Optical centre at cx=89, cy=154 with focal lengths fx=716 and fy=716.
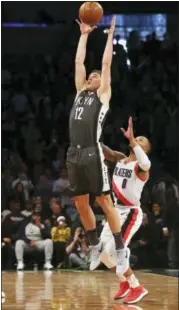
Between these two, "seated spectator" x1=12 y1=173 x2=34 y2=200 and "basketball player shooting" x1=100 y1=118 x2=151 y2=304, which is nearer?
"basketball player shooting" x1=100 y1=118 x2=151 y2=304

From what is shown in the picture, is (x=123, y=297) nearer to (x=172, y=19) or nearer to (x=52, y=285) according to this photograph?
(x=52, y=285)

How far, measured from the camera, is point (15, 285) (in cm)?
764

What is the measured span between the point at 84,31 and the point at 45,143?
4.99m

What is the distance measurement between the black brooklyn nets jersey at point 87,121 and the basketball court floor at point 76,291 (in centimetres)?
135

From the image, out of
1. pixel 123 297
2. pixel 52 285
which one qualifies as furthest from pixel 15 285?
pixel 123 297

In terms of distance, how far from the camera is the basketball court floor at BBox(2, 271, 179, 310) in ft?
19.0

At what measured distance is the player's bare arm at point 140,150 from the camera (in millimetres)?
5902

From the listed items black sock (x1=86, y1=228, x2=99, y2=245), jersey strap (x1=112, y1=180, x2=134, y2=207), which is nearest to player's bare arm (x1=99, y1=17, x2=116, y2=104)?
jersey strap (x1=112, y1=180, x2=134, y2=207)

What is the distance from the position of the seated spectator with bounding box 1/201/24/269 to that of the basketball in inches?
184

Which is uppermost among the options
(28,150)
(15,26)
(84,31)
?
(15,26)

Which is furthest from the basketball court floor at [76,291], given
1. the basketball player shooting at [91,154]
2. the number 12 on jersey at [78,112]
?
the number 12 on jersey at [78,112]

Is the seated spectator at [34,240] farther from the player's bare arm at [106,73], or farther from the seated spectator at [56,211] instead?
the player's bare arm at [106,73]

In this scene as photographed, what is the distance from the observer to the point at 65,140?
10766mm

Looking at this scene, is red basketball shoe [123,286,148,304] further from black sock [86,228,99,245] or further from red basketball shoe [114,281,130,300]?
black sock [86,228,99,245]
